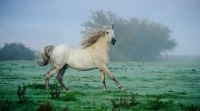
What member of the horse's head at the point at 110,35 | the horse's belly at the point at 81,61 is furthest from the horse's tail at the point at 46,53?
the horse's head at the point at 110,35

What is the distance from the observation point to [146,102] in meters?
7.95

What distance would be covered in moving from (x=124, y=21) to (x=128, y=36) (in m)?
3.47

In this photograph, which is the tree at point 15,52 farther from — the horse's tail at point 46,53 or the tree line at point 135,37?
the horse's tail at point 46,53

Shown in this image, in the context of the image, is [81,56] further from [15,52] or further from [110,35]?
[15,52]

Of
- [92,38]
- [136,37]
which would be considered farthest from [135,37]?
[92,38]

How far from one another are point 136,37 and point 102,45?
4179 cm

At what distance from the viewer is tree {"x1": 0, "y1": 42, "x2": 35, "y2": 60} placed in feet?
117

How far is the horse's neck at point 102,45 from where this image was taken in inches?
449

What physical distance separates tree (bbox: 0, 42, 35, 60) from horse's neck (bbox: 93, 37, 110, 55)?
85.7 feet

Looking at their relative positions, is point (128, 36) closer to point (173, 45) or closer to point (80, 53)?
point (173, 45)

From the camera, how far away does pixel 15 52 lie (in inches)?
1448

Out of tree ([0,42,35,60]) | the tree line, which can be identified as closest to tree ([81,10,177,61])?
the tree line

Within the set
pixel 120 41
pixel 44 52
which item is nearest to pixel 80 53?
pixel 44 52

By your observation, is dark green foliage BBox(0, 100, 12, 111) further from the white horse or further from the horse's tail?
the horse's tail
